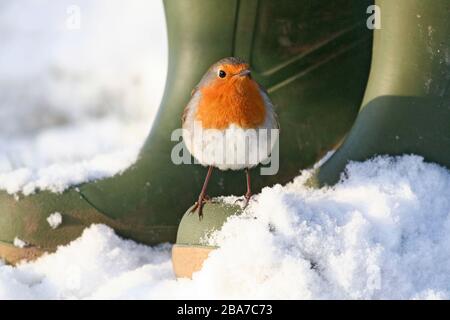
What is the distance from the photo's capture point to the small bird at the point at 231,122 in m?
1.84

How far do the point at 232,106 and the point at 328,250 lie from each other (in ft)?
1.36

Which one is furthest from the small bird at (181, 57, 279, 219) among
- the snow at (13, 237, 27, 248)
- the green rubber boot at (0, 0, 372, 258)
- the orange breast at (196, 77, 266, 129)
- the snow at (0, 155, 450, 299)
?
the snow at (13, 237, 27, 248)

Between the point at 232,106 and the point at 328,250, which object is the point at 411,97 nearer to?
the point at 232,106

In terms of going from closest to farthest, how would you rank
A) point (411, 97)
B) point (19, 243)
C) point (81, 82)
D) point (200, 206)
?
point (200, 206), point (411, 97), point (19, 243), point (81, 82)

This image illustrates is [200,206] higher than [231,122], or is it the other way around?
[231,122]

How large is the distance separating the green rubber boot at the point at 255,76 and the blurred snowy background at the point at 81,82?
818 mm

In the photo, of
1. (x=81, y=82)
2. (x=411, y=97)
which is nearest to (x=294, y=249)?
(x=411, y=97)

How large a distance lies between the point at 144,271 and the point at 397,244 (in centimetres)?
61

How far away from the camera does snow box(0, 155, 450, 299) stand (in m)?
1.54

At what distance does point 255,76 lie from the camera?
91.4 inches

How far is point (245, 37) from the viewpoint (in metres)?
2.30

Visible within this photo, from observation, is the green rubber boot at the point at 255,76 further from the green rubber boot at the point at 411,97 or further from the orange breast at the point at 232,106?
the orange breast at the point at 232,106

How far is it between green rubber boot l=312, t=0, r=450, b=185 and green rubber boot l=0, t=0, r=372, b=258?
0.97 feet

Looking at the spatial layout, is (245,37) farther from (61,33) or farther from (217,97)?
(61,33)
